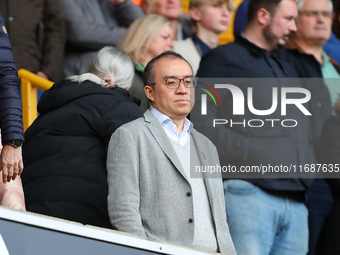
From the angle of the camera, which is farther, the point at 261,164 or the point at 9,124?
the point at 261,164

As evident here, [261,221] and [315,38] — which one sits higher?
[315,38]

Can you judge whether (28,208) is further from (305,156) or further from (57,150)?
(305,156)

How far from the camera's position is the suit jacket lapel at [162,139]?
8.92 ft

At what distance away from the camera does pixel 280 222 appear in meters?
3.75

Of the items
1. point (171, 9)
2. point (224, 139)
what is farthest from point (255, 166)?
point (171, 9)

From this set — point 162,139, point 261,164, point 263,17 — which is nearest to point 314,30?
point 263,17

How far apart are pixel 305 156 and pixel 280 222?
0.47 m

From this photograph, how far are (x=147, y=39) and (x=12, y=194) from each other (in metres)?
1.95

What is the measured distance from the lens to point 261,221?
370cm

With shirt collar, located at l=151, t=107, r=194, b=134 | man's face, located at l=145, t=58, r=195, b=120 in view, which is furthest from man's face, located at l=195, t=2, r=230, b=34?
shirt collar, located at l=151, t=107, r=194, b=134

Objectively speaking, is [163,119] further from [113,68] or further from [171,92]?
[113,68]

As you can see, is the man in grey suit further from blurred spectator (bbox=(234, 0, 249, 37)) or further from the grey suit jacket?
blurred spectator (bbox=(234, 0, 249, 37))

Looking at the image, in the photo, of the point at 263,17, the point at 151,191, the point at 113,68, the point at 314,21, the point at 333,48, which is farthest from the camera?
the point at 333,48

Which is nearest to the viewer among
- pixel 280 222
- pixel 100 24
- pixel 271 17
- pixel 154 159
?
pixel 154 159
